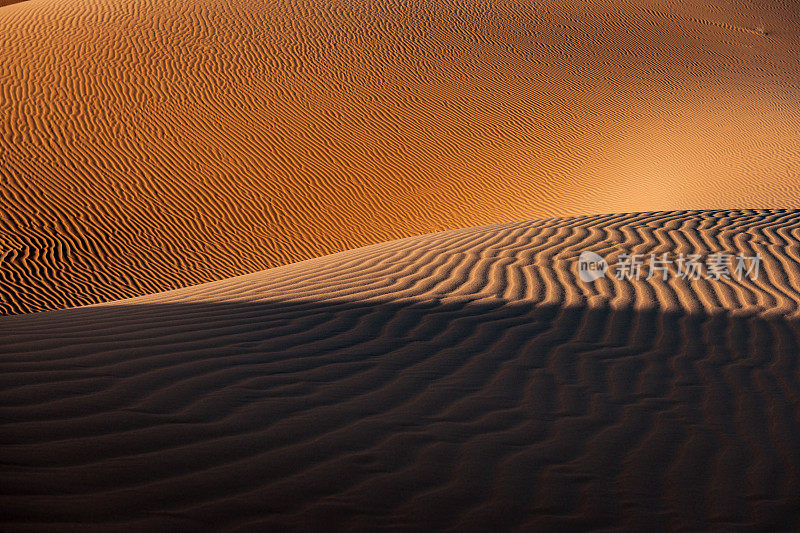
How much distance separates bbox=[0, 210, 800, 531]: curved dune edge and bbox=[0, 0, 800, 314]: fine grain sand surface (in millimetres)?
7753

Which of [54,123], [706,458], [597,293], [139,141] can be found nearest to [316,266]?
[597,293]

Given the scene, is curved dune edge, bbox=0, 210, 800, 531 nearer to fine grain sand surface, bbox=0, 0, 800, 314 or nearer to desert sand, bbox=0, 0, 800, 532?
desert sand, bbox=0, 0, 800, 532

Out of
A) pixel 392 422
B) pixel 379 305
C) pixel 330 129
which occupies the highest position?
pixel 330 129

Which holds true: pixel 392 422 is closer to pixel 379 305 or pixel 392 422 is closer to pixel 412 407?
pixel 412 407

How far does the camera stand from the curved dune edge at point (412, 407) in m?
2.54

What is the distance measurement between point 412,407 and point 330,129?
1447 cm

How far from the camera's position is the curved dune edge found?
2.54 metres

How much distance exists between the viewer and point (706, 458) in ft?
10.5

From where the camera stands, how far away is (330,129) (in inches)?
675

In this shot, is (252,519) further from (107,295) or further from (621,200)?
(621,200)

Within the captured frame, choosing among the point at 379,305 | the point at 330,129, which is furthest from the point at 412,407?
the point at 330,129

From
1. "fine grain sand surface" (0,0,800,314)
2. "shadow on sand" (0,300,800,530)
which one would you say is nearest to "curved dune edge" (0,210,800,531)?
"shadow on sand" (0,300,800,530)

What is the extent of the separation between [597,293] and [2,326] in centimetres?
436

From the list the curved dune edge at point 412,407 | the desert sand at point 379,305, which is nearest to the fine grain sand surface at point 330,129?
the desert sand at point 379,305
